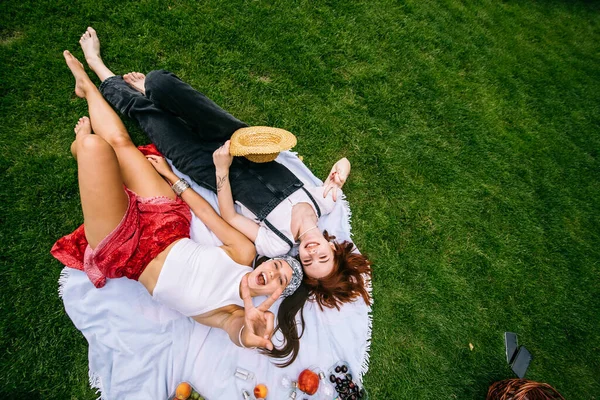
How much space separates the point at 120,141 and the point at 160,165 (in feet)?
1.46

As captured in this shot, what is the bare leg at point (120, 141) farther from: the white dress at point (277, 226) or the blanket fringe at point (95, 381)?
the blanket fringe at point (95, 381)

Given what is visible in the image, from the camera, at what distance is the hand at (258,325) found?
2.40 meters

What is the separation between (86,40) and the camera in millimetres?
3732

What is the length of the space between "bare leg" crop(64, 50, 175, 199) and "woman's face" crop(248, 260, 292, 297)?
1.24 m

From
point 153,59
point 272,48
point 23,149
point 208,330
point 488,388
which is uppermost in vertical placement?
point 272,48

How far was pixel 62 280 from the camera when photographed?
311 cm

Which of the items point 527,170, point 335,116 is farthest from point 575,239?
point 335,116

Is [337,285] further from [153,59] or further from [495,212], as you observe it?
[153,59]

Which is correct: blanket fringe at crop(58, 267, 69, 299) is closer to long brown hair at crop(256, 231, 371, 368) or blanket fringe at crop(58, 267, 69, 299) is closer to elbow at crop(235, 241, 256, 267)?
elbow at crop(235, 241, 256, 267)

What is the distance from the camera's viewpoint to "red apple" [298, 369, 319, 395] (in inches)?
123

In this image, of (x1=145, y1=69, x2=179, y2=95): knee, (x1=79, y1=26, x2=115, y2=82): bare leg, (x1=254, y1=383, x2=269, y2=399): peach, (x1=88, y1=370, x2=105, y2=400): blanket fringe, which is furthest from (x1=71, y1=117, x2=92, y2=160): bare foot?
(x1=254, y1=383, x2=269, y2=399): peach

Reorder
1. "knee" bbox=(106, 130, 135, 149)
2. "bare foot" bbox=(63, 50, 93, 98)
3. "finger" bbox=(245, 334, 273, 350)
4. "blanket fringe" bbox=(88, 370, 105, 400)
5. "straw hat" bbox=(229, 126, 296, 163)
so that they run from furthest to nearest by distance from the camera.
→ "bare foot" bbox=(63, 50, 93, 98) < "knee" bbox=(106, 130, 135, 149) < "blanket fringe" bbox=(88, 370, 105, 400) < "straw hat" bbox=(229, 126, 296, 163) < "finger" bbox=(245, 334, 273, 350)

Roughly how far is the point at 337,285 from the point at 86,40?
4.15 meters

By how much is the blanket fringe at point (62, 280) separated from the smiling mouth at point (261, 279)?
2002 mm
